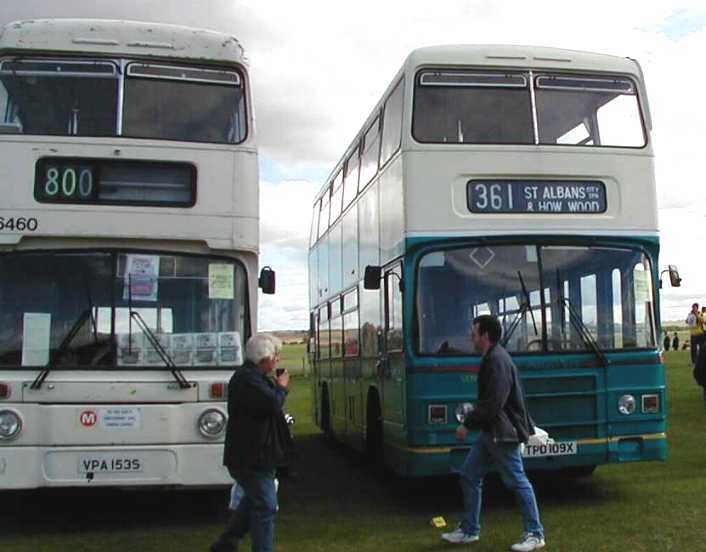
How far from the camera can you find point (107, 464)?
29.6 ft

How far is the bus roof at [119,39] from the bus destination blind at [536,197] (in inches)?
112

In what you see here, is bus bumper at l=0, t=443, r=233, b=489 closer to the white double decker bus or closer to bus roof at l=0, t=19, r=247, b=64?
the white double decker bus

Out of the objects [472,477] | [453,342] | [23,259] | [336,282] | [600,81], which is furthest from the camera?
[336,282]

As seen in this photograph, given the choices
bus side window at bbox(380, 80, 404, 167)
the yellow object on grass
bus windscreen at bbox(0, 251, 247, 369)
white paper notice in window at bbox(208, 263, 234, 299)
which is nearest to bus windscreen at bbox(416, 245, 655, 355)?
bus side window at bbox(380, 80, 404, 167)

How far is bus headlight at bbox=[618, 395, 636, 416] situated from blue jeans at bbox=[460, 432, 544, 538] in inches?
87.0

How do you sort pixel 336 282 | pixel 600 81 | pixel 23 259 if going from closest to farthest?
1. pixel 23 259
2. pixel 600 81
3. pixel 336 282

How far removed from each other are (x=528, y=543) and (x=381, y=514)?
8.78 feet

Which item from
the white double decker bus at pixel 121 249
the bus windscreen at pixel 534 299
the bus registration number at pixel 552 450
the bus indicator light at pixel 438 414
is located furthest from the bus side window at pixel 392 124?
the bus registration number at pixel 552 450

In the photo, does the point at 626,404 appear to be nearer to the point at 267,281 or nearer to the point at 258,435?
the point at 267,281

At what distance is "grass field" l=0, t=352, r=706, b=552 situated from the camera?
8.91 m

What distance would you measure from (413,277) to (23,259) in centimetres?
385

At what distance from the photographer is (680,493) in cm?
1074

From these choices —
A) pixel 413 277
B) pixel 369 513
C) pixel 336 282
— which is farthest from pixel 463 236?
pixel 336 282

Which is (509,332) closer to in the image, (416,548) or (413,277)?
(413,277)
